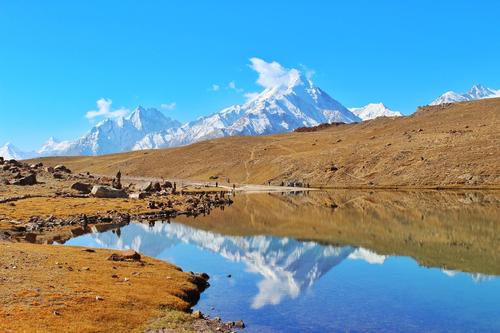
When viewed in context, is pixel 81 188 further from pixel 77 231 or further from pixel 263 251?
pixel 263 251

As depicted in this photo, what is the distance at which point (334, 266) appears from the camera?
48.2 meters

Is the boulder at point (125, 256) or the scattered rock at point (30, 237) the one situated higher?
the boulder at point (125, 256)

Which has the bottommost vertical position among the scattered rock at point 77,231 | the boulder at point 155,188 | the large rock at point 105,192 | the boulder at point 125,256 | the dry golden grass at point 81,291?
the scattered rock at point 77,231

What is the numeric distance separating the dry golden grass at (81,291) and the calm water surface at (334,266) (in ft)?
12.5

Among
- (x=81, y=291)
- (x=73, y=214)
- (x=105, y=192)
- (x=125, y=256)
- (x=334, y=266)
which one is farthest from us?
(x=105, y=192)

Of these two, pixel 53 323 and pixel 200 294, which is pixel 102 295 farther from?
pixel 200 294

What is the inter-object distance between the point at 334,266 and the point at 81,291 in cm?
2557

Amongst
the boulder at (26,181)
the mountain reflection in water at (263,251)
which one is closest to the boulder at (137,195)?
the boulder at (26,181)

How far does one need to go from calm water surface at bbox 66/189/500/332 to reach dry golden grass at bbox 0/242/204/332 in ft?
12.5

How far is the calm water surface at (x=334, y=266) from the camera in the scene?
3155 centimetres

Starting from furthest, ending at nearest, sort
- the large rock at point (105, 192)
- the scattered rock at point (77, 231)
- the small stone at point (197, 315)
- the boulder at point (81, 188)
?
1. the boulder at point (81, 188)
2. the large rock at point (105, 192)
3. the scattered rock at point (77, 231)
4. the small stone at point (197, 315)

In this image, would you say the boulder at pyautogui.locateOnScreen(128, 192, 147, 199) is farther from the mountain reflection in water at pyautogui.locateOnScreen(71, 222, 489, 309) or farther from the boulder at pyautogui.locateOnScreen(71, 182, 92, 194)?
the mountain reflection in water at pyautogui.locateOnScreen(71, 222, 489, 309)

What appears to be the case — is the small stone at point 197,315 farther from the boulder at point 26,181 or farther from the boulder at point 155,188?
the boulder at point 155,188

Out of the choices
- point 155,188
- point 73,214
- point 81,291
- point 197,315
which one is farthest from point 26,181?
point 197,315
